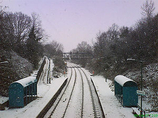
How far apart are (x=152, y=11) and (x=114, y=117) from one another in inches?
976

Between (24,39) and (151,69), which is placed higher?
(24,39)

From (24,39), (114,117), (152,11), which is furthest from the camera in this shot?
(24,39)

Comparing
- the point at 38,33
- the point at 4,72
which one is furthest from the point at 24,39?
the point at 4,72

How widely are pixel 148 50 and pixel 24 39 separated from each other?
26.6 meters

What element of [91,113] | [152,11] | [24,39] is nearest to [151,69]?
[91,113]

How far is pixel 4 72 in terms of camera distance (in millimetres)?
16781

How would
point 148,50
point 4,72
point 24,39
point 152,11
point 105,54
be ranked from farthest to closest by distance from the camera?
point 105,54
point 24,39
point 152,11
point 148,50
point 4,72

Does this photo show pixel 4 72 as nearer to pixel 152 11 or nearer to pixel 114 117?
pixel 114 117

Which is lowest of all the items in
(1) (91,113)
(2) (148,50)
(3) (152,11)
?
(1) (91,113)

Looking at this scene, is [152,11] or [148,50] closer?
[148,50]

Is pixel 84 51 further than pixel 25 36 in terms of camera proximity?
Yes

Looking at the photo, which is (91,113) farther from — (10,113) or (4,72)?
(4,72)

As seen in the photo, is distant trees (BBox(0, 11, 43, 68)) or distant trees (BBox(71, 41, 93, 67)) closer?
distant trees (BBox(0, 11, 43, 68))

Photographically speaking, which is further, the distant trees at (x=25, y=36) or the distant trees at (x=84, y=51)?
the distant trees at (x=84, y=51)
